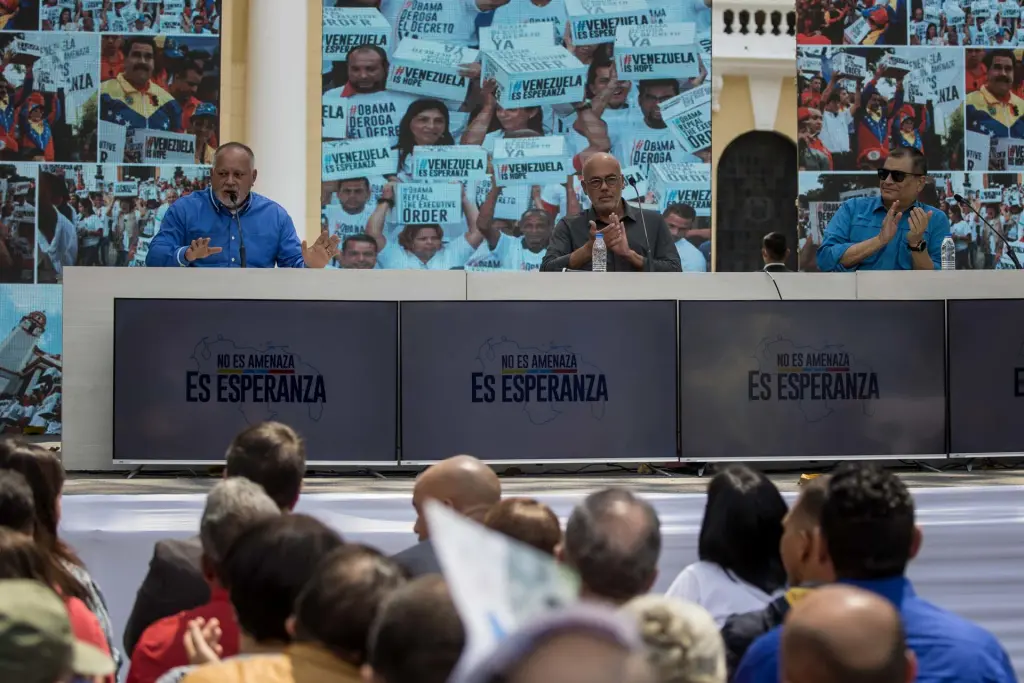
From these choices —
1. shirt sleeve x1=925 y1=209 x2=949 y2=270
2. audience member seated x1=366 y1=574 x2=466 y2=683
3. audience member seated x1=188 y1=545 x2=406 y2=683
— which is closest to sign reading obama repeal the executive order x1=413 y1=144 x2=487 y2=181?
shirt sleeve x1=925 y1=209 x2=949 y2=270

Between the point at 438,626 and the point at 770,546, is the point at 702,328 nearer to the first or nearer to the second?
the point at 770,546

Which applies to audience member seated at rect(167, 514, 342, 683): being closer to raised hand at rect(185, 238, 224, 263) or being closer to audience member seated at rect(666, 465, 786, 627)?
audience member seated at rect(666, 465, 786, 627)

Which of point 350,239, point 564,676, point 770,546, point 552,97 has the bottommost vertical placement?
point 770,546

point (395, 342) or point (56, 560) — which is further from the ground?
point (395, 342)

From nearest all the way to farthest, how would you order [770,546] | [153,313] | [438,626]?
[438,626] → [770,546] → [153,313]

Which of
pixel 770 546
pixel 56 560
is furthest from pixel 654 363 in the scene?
pixel 56 560

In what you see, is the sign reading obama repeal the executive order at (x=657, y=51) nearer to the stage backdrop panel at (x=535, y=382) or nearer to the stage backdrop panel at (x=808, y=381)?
the stage backdrop panel at (x=808, y=381)

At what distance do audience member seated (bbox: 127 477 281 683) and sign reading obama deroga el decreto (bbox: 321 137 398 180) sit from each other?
8815 millimetres

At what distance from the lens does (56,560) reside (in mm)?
3246

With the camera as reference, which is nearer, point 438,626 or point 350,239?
point 438,626

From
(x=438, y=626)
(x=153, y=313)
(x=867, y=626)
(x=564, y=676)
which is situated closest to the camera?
(x=564, y=676)

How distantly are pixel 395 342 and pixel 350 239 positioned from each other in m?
5.40

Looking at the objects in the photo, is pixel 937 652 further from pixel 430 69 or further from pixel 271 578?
pixel 430 69

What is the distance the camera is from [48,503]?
362 cm
